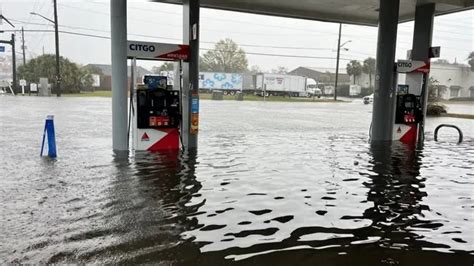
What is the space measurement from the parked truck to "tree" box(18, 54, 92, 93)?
14.4 metres

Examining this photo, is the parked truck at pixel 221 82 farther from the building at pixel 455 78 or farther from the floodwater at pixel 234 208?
the floodwater at pixel 234 208

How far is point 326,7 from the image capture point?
14469 millimetres

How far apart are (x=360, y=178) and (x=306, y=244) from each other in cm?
335

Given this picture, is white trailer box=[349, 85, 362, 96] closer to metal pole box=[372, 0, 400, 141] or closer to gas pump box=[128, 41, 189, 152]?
metal pole box=[372, 0, 400, 141]

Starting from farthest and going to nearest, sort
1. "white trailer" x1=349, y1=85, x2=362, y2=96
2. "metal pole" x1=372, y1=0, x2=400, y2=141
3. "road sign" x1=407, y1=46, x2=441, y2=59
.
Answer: "white trailer" x1=349, y1=85, x2=362, y2=96, "road sign" x1=407, y1=46, x2=441, y2=59, "metal pole" x1=372, y1=0, x2=400, y2=141

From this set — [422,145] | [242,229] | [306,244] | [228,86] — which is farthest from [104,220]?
[228,86]

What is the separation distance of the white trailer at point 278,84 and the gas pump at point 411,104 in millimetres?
39249

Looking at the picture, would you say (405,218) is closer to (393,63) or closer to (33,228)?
(33,228)

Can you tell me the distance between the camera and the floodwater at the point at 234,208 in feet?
12.1

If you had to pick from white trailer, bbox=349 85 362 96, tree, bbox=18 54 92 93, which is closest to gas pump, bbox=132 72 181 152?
tree, bbox=18 54 92 93

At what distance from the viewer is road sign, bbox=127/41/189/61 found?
8922mm

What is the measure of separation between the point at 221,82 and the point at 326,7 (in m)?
37.5

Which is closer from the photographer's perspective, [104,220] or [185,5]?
[104,220]

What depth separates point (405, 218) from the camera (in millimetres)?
4832
